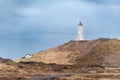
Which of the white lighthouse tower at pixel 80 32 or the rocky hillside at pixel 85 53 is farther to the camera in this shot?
the white lighthouse tower at pixel 80 32

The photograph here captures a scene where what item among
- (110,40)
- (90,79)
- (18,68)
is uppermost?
(110,40)

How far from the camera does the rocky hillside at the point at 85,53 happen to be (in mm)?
142038

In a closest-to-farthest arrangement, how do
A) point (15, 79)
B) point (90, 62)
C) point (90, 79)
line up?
point (90, 79)
point (15, 79)
point (90, 62)

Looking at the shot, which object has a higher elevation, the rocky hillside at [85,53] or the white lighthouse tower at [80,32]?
the white lighthouse tower at [80,32]

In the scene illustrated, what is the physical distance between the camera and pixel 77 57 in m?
153

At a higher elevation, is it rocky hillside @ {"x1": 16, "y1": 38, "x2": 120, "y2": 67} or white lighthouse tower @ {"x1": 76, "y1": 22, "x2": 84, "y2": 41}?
white lighthouse tower @ {"x1": 76, "y1": 22, "x2": 84, "y2": 41}

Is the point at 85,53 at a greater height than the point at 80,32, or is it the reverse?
the point at 80,32

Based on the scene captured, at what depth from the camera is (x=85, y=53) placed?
506 feet

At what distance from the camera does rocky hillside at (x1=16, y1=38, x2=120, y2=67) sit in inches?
5592

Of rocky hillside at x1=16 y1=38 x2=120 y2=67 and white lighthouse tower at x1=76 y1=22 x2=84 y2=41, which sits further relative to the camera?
white lighthouse tower at x1=76 y1=22 x2=84 y2=41

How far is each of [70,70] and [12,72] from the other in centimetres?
1498

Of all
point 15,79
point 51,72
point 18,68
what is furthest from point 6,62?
point 15,79

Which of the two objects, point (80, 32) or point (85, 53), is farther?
point (80, 32)

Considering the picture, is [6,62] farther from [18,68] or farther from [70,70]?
[70,70]
